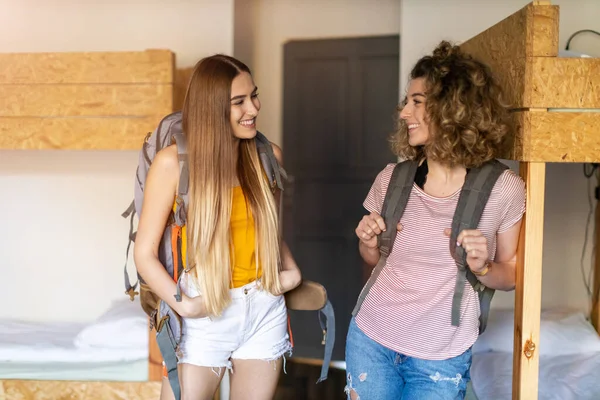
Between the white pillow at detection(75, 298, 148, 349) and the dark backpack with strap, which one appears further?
the white pillow at detection(75, 298, 148, 349)

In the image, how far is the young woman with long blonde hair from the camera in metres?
1.93

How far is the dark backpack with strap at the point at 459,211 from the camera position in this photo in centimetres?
183

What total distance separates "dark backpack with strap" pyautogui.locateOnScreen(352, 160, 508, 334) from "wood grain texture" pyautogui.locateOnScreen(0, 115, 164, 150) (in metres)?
1.35

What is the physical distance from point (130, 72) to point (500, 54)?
158 cm

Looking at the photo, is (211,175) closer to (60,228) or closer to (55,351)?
(55,351)

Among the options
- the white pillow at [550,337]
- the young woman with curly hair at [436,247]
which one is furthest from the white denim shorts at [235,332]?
the white pillow at [550,337]

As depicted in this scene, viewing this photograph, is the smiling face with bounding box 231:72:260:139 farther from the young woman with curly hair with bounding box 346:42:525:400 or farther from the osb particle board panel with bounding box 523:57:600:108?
the osb particle board panel with bounding box 523:57:600:108

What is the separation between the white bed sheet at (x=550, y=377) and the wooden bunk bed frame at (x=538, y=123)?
2.46 ft

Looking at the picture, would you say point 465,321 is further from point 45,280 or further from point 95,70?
point 45,280

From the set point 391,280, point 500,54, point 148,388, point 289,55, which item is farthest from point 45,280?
point 500,54

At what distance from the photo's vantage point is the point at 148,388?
10.3ft

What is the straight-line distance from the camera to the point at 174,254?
6.49ft

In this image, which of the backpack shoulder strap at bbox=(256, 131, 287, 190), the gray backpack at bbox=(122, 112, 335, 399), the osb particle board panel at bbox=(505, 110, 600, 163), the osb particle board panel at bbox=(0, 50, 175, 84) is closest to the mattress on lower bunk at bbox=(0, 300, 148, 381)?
the gray backpack at bbox=(122, 112, 335, 399)

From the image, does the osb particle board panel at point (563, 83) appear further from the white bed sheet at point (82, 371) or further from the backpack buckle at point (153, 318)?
the white bed sheet at point (82, 371)
